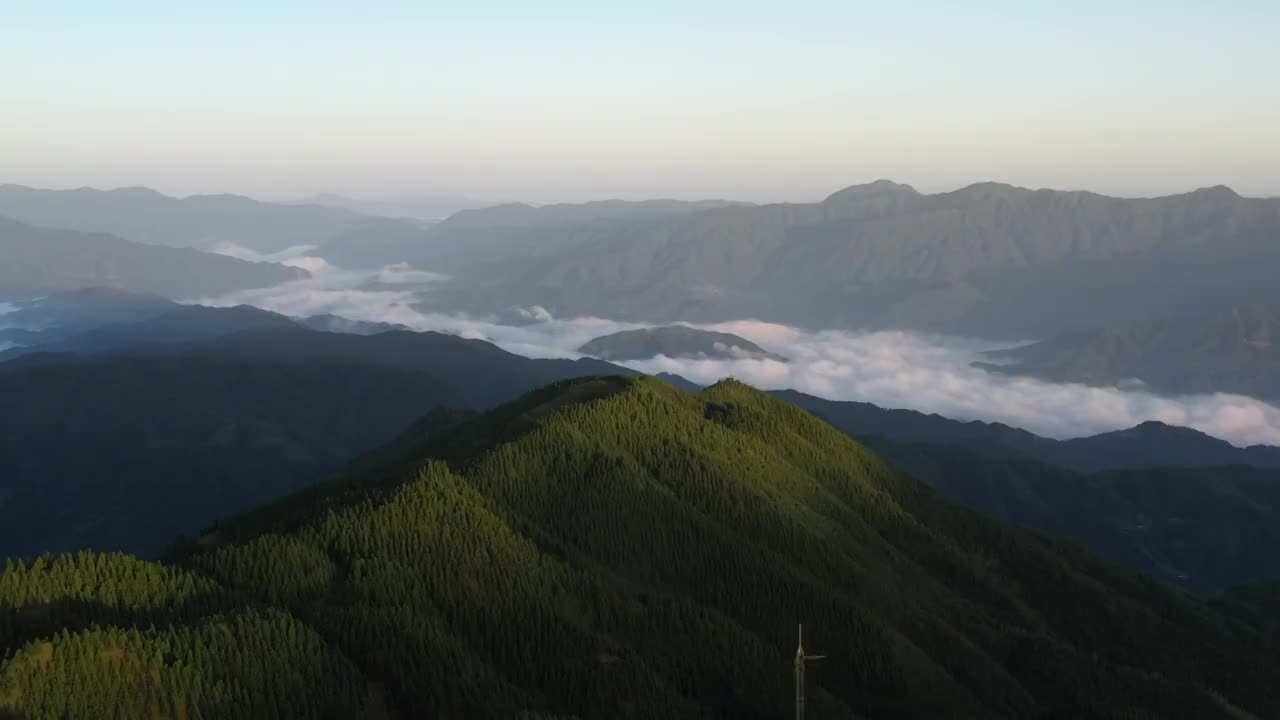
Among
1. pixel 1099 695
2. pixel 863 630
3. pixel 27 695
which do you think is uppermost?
pixel 27 695

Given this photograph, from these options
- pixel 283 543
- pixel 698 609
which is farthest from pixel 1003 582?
pixel 283 543

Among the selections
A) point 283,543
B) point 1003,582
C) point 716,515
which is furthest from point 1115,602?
point 283,543

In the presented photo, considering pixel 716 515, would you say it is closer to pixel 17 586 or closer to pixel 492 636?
pixel 492 636

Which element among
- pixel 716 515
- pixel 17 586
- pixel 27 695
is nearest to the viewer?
pixel 27 695

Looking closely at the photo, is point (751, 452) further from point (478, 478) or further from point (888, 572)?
point (478, 478)

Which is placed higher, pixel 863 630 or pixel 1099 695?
pixel 863 630

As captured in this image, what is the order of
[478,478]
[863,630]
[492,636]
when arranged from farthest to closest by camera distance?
1. [478,478]
2. [863,630]
3. [492,636]

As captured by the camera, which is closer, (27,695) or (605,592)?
(27,695)
